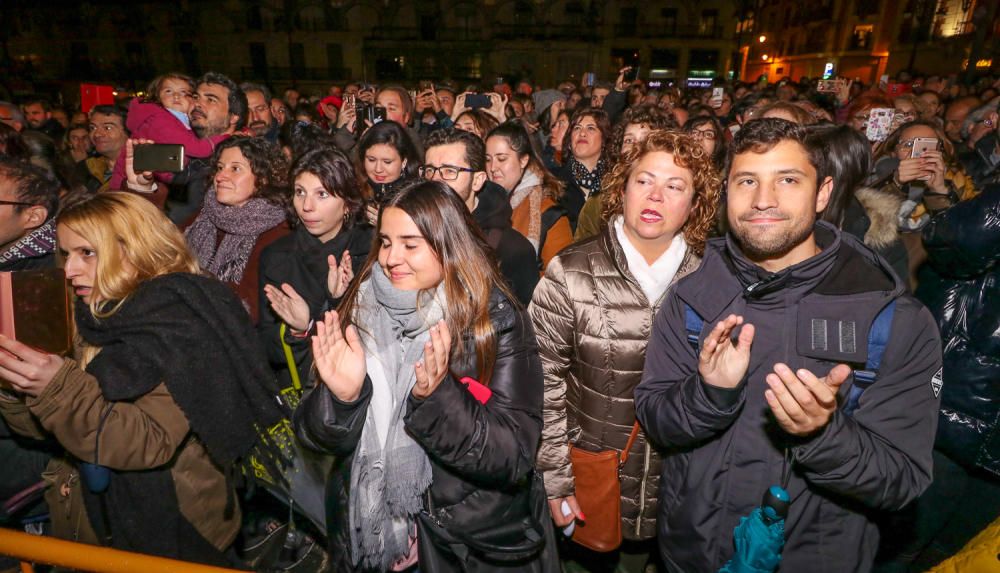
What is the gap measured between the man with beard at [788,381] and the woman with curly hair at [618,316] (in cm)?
27

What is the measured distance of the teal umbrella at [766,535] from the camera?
1.62 m

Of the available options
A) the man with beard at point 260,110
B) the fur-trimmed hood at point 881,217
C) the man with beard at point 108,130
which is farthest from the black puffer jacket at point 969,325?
the man with beard at point 260,110

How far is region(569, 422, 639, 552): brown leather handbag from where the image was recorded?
2340 millimetres

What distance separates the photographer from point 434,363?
1.67 metres

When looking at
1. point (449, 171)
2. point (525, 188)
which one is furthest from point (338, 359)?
point (525, 188)

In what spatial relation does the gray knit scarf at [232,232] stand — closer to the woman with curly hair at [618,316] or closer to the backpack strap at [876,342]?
the woman with curly hair at [618,316]

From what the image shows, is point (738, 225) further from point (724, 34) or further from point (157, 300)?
point (724, 34)

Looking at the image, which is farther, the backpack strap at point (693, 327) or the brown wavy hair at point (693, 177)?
the brown wavy hair at point (693, 177)

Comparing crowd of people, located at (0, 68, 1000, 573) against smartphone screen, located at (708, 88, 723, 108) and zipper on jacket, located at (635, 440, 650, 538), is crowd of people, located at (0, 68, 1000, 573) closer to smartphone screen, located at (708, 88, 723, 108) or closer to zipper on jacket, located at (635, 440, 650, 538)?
zipper on jacket, located at (635, 440, 650, 538)

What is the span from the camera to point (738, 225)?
1.94m

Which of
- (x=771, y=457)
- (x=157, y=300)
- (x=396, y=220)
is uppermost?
(x=396, y=220)

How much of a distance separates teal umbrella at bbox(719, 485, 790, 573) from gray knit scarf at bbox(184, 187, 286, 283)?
3223mm

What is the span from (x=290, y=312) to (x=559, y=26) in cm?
4604

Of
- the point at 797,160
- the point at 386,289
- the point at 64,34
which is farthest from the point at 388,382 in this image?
the point at 64,34
